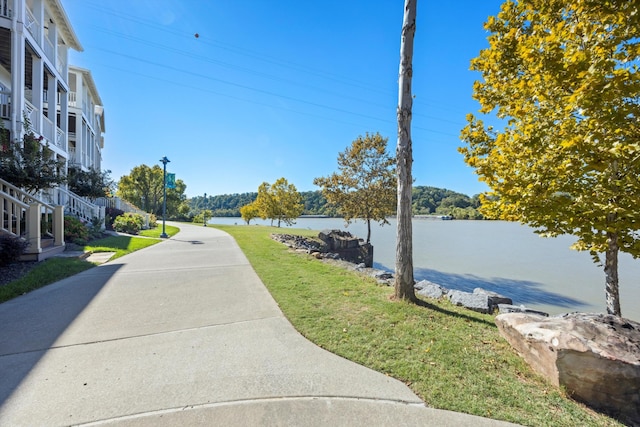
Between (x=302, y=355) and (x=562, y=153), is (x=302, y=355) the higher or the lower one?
the lower one

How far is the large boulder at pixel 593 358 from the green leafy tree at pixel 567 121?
143 centimetres

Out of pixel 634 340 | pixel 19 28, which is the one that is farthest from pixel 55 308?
pixel 19 28

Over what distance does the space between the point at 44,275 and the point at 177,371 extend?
521cm

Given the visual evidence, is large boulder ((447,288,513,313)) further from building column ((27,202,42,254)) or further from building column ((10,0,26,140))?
building column ((10,0,26,140))

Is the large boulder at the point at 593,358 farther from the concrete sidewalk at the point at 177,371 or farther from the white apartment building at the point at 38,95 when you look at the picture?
the white apartment building at the point at 38,95

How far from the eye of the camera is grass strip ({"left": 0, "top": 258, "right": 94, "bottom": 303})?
4.74 m

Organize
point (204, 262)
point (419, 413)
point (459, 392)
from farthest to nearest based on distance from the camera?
point (204, 262), point (459, 392), point (419, 413)

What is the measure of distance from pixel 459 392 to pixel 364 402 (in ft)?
2.82

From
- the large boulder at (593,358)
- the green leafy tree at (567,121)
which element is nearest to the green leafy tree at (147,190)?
the green leafy tree at (567,121)

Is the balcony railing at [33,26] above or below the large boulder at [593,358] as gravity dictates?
above

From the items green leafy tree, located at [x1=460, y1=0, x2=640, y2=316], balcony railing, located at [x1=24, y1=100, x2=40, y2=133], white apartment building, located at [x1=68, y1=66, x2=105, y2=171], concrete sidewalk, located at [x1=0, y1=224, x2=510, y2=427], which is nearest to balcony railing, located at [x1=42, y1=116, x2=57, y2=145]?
balcony railing, located at [x1=24, y1=100, x2=40, y2=133]

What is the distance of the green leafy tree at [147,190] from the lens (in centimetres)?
4009

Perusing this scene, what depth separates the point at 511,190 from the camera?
12.2ft

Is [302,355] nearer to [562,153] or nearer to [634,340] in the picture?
[634,340]
